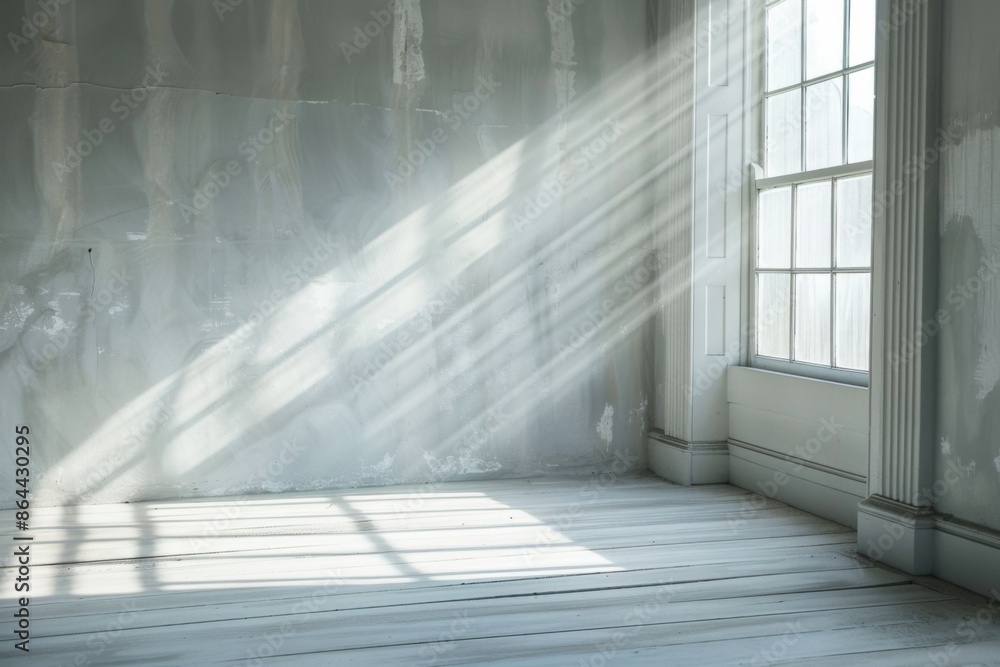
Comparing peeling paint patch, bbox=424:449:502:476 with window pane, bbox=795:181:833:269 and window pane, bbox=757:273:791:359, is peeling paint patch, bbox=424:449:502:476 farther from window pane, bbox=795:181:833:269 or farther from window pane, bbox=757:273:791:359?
window pane, bbox=795:181:833:269

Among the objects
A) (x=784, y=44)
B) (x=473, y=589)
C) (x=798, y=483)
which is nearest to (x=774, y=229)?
(x=784, y=44)

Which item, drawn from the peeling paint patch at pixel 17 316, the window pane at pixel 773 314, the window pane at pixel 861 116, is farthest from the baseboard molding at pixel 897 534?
the peeling paint patch at pixel 17 316

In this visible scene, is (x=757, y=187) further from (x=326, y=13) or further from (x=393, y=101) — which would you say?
(x=326, y=13)

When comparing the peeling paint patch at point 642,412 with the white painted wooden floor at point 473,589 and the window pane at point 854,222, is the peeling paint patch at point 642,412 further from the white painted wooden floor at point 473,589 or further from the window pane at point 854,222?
the window pane at point 854,222

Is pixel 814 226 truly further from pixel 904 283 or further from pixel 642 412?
pixel 642 412

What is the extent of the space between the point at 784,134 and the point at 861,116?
655 mm

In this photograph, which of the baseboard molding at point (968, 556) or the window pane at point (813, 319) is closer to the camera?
the baseboard molding at point (968, 556)

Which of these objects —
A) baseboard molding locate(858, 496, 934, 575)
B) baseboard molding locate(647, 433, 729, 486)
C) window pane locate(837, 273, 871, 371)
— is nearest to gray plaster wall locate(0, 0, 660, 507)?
baseboard molding locate(647, 433, 729, 486)

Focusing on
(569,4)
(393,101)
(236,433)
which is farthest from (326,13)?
(236,433)

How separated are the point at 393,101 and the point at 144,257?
1540 millimetres

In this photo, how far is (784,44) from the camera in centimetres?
459

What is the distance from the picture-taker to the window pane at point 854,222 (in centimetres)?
395

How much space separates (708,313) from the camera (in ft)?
16.2

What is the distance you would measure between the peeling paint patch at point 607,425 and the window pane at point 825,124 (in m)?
Answer: 1.77
